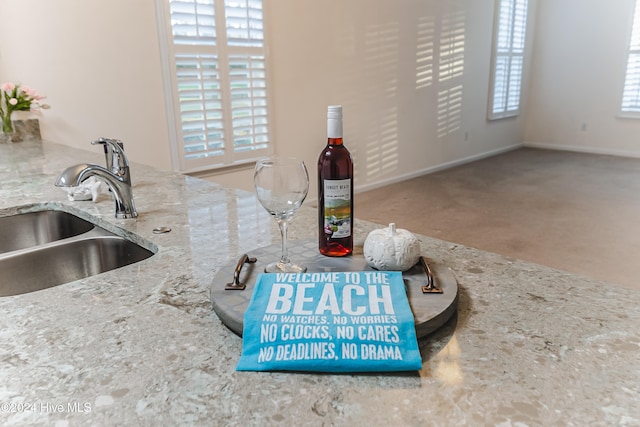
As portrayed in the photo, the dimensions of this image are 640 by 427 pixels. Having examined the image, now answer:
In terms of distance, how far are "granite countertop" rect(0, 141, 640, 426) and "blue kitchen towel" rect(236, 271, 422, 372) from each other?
0.07 ft

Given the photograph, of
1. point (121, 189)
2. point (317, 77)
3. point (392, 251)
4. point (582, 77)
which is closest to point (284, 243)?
point (392, 251)

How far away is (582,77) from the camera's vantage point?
22.9 ft

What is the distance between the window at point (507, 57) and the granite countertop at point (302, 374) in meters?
6.29

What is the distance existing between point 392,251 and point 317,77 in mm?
3693

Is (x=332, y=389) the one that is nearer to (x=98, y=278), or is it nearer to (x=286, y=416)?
(x=286, y=416)

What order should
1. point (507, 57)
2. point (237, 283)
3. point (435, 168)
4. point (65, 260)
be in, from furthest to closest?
point (507, 57) → point (435, 168) → point (65, 260) → point (237, 283)

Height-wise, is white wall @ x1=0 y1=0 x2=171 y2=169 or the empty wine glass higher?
white wall @ x1=0 y1=0 x2=171 y2=169

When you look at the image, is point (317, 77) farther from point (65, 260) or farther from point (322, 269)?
point (322, 269)

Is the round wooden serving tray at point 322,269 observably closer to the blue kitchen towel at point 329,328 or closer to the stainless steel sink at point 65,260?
the blue kitchen towel at point 329,328

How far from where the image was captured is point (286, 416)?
1.88 feet

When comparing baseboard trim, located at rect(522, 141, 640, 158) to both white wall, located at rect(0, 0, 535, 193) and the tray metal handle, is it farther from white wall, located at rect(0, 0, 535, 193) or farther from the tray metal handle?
the tray metal handle

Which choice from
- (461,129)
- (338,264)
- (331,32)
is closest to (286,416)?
(338,264)

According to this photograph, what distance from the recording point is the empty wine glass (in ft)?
3.03

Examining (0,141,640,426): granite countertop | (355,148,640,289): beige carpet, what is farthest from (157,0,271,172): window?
(0,141,640,426): granite countertop
